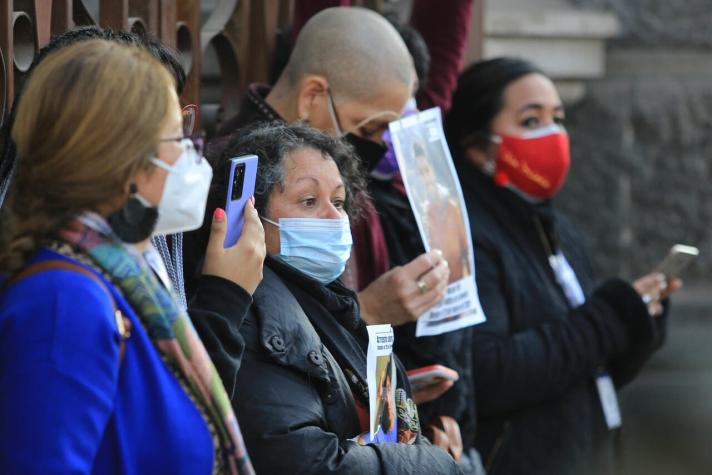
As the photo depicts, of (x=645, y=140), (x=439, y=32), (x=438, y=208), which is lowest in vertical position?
(x=645, y=140)

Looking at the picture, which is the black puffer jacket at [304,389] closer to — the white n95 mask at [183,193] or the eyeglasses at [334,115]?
the white n95 mask at [183,193]

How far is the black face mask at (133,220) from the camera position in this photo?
2020 mm

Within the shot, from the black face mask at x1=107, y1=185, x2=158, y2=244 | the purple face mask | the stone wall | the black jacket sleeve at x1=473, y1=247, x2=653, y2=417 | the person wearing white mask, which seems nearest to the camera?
the person wearing white mask

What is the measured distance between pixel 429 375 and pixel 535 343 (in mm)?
879

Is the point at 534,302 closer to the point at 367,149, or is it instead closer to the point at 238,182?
the point at 367,149

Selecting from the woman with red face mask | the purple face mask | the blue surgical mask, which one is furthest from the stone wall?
the blue surgical mask

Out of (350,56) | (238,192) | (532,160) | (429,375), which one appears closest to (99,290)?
(238,192)

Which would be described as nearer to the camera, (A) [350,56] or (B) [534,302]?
(A) [350,56]

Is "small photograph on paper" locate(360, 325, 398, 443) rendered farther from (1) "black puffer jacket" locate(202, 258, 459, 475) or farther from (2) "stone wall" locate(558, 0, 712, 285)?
(2) "stone wall" locate(558, 0, 712, 285)

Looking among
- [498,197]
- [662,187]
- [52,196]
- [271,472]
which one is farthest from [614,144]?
[52,196]

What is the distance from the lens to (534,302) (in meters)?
4.15

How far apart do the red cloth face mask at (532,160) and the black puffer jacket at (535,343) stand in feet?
0.20

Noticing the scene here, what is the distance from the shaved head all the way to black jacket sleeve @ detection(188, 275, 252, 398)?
1245mm

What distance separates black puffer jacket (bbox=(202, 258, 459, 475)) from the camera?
2.43 metres
